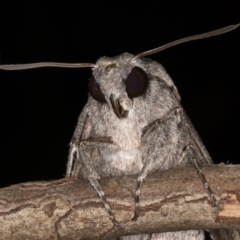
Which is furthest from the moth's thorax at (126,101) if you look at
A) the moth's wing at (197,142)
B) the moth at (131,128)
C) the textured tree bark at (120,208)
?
the textured tree bark at (120,208)

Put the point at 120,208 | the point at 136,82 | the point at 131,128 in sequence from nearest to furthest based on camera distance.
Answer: the point at 120,208, the point at 136,82, the point at 131,128

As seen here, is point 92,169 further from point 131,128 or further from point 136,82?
point 136,82

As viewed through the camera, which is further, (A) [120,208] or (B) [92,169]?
(B) [92,169]

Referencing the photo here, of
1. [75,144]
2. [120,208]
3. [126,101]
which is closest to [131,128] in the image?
[126,101]

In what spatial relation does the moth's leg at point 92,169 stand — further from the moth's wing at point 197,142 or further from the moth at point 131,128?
the moth's wing at point 197,142

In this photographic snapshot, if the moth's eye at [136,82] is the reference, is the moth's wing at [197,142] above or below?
below

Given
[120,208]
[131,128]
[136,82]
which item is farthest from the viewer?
[131,128]

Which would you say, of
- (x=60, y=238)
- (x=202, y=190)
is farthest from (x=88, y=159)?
(x=202, y=190)
